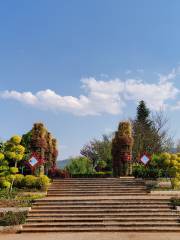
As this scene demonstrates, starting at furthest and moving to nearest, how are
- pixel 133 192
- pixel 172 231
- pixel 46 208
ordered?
pixel 133 192 → pixel 46 208 → pixel 172 231

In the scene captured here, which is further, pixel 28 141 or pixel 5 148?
pixel 28 141

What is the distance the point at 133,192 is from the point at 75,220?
596 centimetres

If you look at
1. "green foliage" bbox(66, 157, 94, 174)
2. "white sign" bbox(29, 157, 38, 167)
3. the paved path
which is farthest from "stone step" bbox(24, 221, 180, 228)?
"green foliage" bbox(66, 157, 94, 174)

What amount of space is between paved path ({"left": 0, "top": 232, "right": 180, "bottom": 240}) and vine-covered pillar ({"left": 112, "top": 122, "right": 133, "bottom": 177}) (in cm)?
1231

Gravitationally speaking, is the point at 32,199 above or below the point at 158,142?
below

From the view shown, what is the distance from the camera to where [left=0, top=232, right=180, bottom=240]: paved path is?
14.0 meters

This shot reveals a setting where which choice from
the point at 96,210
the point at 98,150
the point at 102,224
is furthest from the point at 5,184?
the point at 98,150

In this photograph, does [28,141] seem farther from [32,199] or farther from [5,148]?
[32,199]

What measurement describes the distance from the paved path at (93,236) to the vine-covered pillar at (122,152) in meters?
12.3

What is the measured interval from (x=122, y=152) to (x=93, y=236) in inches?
520

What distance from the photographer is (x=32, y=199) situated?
19.4 m

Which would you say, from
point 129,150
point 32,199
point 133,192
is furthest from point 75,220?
point 129,150

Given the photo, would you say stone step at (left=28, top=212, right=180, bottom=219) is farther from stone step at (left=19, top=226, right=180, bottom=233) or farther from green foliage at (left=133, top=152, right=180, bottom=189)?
green foliage at (left=133, top=152, right=180, bottom=189)

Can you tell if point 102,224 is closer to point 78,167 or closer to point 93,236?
point 93,236
